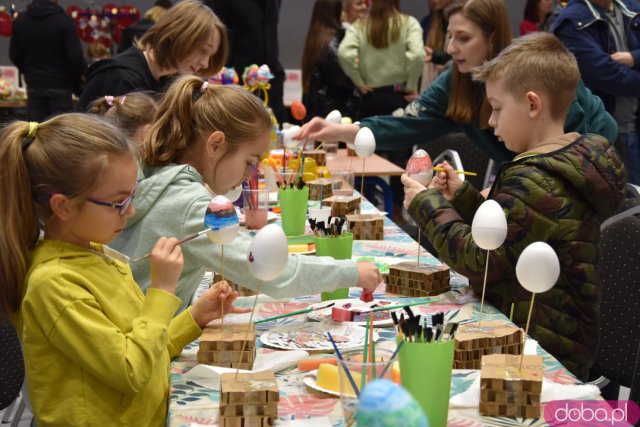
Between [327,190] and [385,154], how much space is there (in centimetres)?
366

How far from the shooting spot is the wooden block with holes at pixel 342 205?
9.55ft

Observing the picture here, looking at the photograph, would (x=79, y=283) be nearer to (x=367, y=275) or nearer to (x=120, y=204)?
(x=120, y=204)

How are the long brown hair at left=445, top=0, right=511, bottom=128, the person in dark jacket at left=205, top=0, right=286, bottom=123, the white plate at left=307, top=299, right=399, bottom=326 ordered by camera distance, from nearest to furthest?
1. the white plate at left=307, top=299, right=399, bottom=326
2. the long brown hair at left=445, top=0, right=511, bottom=128
3. the person in dark jacket at left=205, top=0, right=286, bottom=123

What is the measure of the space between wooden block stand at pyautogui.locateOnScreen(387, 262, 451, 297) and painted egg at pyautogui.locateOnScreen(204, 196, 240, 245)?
592 mm

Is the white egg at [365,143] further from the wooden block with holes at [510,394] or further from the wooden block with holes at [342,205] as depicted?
the wooden block with holes at [510,394]

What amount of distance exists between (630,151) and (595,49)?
606 mm

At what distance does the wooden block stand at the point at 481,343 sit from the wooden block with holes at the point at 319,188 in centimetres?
155

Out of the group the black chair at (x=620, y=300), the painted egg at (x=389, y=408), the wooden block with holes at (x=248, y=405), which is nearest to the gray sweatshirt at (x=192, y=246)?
the wooden block with holes at (x=248, y=405)

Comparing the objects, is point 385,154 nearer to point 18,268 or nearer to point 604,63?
point 604,63

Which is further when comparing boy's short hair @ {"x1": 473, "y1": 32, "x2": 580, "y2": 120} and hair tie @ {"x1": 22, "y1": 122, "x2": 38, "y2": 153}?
boy's short hair @ {"x1": 473, "y1": 32, "x2": 580, "y2": 120}

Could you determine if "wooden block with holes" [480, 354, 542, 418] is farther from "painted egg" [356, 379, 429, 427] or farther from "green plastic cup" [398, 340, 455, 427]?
"painted egg" [356, 379, 429, 427]

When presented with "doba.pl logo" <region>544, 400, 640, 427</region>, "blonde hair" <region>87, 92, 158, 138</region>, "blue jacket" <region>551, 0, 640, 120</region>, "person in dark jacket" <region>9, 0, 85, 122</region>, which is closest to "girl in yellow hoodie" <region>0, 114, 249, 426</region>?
"doba.pl logo" <region>544, 400, 640, 427</region>

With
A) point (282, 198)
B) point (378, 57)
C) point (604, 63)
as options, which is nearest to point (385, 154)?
point (378, 57)

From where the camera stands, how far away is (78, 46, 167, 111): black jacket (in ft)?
11.5
